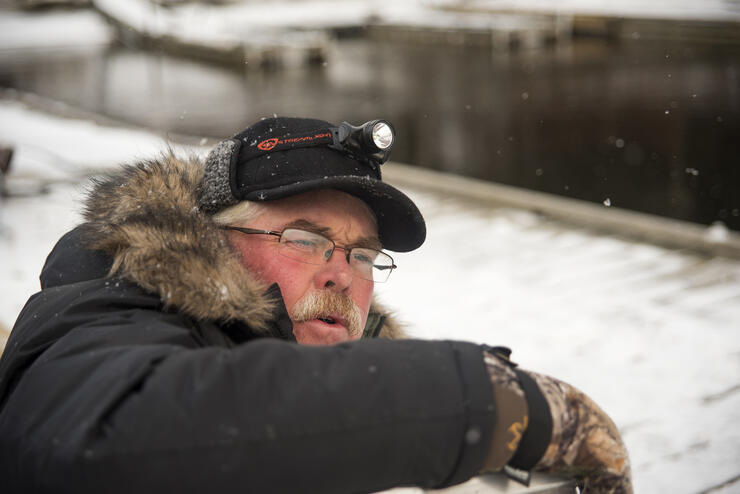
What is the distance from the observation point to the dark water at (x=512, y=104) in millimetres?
12117

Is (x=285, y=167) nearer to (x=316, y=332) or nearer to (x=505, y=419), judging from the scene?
(x=316, y=332)

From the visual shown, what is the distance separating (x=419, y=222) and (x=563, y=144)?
42.2ft

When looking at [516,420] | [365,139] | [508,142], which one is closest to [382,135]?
[365,139]

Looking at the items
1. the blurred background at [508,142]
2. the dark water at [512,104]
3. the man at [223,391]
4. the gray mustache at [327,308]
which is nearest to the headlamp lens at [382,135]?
the man at [223,391]

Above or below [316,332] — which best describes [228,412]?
above

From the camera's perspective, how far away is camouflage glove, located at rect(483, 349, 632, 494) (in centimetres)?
122

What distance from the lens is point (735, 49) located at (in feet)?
78.1

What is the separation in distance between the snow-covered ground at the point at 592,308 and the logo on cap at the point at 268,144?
1.14 m

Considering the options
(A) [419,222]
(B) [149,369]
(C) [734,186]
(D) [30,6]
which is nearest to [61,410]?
(B) [149,369]

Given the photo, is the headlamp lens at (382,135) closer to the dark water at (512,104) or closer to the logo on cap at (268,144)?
the logo on cap at (268,144)

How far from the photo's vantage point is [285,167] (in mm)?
1833

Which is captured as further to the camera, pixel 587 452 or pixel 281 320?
pixel 281 320

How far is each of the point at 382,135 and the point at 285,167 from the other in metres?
0.26

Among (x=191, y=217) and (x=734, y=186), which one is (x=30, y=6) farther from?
(x=191, y=217)
